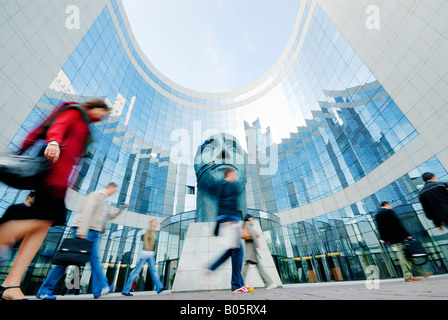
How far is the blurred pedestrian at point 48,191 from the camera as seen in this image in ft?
6.89

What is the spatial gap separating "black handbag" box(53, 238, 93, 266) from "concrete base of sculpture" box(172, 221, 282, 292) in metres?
3.14

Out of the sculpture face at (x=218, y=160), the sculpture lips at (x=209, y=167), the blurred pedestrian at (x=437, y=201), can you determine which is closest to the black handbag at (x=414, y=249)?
the blurred pedestrian at (x=437, y=201)

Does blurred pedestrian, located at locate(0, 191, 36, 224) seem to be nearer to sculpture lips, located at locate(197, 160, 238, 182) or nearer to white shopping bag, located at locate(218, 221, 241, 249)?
white shopping bag, located at locate(218, 221, 241, 249)

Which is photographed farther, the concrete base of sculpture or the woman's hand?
the concrete base of sculpture

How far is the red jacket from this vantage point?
2.19 metres

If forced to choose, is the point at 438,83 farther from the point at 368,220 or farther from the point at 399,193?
the point at 368,220

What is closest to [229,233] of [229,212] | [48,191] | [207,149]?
[229,212]

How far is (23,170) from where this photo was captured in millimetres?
1960

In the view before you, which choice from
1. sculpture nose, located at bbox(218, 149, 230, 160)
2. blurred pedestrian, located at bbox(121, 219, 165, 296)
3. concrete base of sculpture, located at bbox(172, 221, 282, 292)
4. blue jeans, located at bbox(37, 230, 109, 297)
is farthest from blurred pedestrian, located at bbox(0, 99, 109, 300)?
sculpture nose, located at bbox(218, 149, 230, 160)

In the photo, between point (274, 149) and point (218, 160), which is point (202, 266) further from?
point (274, 149)

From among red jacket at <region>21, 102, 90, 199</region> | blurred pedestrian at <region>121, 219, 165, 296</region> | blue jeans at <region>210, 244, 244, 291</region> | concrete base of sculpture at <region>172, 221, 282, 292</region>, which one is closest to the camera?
red jacket at <region>21, 102, 90, 199</region>

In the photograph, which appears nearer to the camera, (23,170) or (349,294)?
(23,170)

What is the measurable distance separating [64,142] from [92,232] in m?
1.78
